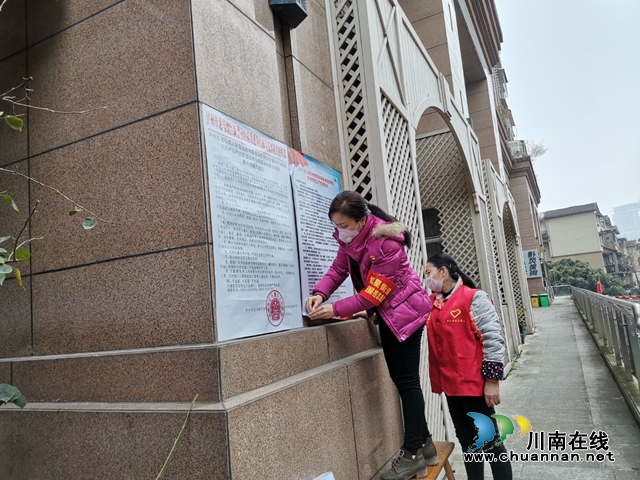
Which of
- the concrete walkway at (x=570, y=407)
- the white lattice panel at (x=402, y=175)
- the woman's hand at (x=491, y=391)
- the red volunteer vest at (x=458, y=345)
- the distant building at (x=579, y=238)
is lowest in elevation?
the concrete walkway at (x=570, y=407)

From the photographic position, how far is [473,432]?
3.16 meters

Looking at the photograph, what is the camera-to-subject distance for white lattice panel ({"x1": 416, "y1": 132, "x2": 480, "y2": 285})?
9031 millimetres

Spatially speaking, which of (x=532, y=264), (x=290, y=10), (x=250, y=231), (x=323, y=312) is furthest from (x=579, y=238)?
(x=250, y=231)

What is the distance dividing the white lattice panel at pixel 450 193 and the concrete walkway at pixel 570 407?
2246 mm

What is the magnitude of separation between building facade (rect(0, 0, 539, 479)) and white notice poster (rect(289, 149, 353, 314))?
115mm

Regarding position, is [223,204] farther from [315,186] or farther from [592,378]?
[592,378]

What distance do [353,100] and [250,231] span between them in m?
2.01

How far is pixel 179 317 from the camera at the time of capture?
240 centimetres

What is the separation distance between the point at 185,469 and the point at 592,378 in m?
7.92

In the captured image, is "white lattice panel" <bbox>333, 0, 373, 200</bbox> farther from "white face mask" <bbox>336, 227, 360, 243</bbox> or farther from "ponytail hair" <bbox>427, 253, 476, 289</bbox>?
"white face mask" <bbox>336, 227, 360, 243</bbox>

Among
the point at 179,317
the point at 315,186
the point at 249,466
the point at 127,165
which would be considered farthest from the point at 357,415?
the point at 127,165

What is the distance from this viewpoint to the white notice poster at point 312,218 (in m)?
3.20

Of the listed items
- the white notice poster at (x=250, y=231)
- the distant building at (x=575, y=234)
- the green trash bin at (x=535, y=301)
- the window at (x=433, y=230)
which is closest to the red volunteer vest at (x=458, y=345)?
the white notice poster at (x=250, y=231)

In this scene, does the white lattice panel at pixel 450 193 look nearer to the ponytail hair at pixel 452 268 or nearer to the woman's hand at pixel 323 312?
the ponytail hair at pixel 452 268
